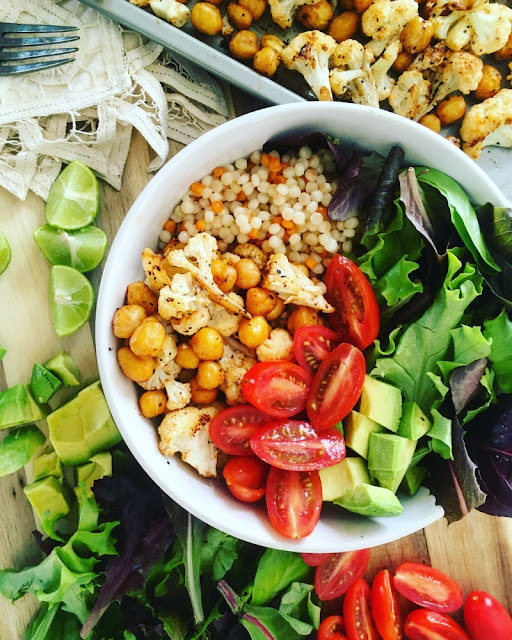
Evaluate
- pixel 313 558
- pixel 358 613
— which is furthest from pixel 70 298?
pixel 358 613

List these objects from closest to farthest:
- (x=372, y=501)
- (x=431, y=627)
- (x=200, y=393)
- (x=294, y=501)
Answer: (x=372, y=501) < (x=294, y=501) < (x=200, y=393) < (x=431, y=627)

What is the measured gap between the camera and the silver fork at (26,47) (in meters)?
1.61

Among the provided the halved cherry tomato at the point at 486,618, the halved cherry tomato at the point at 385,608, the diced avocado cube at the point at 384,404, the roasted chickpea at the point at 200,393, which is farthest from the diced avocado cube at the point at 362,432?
the halved cherry tomato at the point at 486,618

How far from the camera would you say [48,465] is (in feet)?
5.57

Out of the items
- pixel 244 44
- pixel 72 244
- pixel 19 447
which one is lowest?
pixel 19 447

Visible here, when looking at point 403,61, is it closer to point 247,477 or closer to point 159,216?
point 159,216

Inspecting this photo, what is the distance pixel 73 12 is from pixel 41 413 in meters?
1.08

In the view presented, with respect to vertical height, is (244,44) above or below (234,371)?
above

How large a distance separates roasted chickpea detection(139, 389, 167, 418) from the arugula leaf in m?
0.40

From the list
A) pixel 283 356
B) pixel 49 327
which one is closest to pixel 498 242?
pixel 283 356

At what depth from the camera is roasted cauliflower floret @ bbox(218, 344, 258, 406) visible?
1.49m

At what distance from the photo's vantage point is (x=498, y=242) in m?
1.46

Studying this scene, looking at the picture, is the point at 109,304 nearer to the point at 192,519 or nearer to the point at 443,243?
the point at 192,519

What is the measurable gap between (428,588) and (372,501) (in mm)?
609
